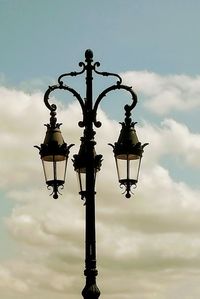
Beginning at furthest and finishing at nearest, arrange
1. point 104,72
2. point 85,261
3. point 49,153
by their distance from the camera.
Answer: point 104,72, point 49,153, point 85,261

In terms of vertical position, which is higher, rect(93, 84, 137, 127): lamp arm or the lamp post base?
rect(93, 84, 137, 127): lamp arm

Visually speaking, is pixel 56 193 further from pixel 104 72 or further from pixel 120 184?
pixel 104 72

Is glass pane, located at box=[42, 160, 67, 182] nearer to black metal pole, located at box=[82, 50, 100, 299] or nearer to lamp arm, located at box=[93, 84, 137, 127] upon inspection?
black metal pole, located at box=[82, 50, 100, 299]

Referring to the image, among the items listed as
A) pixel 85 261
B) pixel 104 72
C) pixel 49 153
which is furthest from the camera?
pixel 104 72

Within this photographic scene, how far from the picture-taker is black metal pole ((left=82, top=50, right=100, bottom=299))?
10.2 m

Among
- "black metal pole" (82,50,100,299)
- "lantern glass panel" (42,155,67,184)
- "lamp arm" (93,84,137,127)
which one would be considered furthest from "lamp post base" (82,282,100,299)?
"lamp arm" (93,84,137,127)

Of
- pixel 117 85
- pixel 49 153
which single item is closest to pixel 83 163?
pixel 49 153

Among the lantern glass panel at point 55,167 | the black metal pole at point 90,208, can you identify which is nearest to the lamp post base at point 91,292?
the black metal pole at point 90,208

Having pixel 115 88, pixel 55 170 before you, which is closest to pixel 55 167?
pixel 55 170

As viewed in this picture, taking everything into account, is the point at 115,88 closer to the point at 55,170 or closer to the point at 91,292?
the point at 55,170

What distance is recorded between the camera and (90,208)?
34.7ft

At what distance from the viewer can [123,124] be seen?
11688 mm

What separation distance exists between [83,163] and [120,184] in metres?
0.69

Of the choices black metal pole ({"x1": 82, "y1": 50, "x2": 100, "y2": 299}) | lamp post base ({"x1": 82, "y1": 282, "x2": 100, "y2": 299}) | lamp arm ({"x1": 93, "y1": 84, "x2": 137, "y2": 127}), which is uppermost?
lamp arm ({"x1": 93, "y1": 84, "x2": 137, "y2": 127})
